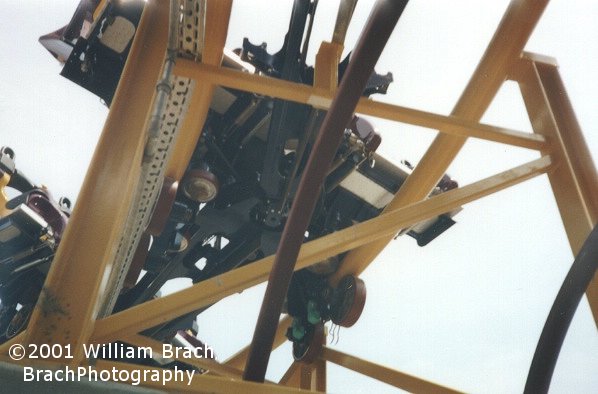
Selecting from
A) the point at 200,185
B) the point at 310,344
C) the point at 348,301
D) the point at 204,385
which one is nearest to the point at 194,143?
the point at 200,185

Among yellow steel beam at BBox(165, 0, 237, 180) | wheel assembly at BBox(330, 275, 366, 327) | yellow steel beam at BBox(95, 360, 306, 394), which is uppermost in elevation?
yellow steel beam at BBox(165, 0, 237, 180)

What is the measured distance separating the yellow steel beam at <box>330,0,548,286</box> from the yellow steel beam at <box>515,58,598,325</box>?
0.49ft

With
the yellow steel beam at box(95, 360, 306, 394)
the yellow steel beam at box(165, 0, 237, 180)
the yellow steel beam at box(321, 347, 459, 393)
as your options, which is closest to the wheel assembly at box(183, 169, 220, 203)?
the yellow steel beam at box(165, 0, 237, 180)

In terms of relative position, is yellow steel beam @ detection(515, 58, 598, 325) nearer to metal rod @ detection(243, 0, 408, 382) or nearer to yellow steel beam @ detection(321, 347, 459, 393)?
yellow steel beam @ detection(321, 347, 459, 393)

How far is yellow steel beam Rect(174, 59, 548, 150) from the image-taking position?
2.59m

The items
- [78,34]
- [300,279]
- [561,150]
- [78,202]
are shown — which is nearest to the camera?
[78,202]

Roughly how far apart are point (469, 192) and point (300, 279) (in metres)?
2.09

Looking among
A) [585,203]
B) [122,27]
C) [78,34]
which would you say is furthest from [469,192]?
[78,34]

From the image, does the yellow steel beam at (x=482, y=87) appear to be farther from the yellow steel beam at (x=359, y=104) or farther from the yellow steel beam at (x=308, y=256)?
the yellow steel beam at (x=308, y=256)

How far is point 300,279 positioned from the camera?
14.9 feet

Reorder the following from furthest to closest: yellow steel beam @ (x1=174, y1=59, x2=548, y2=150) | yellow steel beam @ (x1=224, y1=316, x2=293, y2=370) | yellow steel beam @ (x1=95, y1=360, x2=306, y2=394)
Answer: yellow steel beam @ (x1=224, y1=316, x2=293, y2=370) < yellow steel beam @ (x1=174, y1=59, x2=548, y2=150) < yellow steel beam @ (x1=95, y1=360, x2=306, y2=394)

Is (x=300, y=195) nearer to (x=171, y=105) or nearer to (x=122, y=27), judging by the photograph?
(x=171, y=105)

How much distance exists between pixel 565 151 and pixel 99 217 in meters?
2.32

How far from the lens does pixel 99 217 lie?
1936mm
